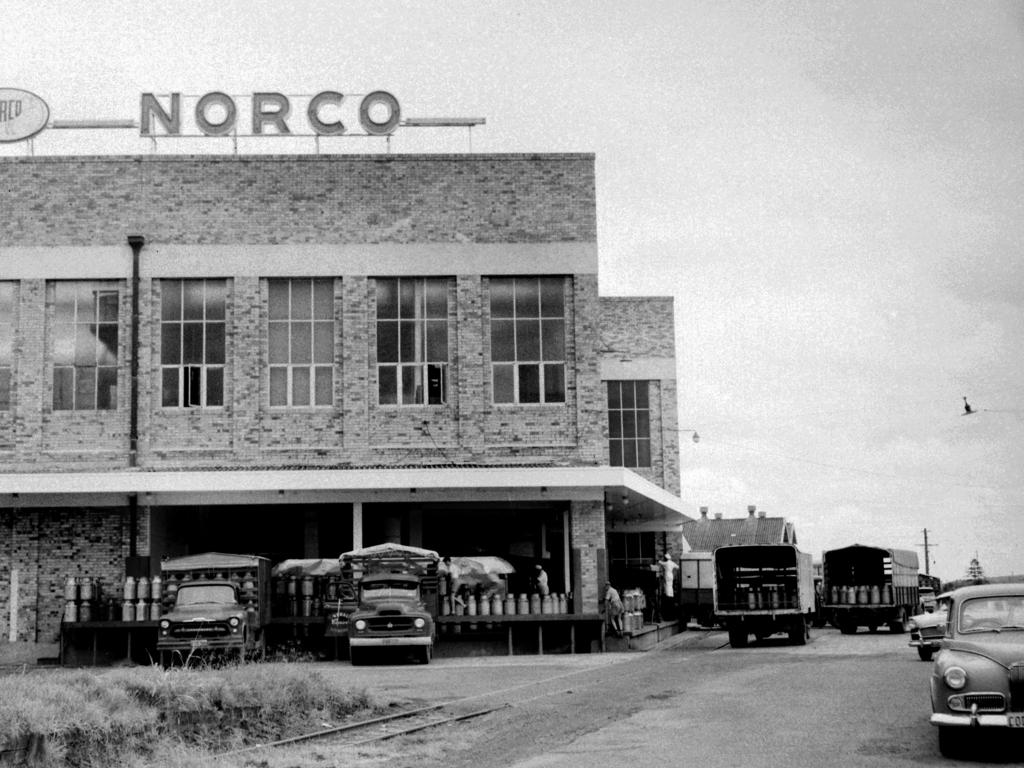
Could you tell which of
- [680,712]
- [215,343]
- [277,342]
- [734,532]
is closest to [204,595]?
[215,343]

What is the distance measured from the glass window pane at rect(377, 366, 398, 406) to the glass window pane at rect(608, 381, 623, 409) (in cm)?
2164

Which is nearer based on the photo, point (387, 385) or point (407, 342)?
point (387, 385)

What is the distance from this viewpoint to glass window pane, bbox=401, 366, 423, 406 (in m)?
34.4

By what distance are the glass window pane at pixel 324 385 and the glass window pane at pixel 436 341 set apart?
8.05 feet

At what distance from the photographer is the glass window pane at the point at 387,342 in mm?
34594

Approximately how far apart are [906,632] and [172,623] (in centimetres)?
2523

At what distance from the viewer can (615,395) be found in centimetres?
5525

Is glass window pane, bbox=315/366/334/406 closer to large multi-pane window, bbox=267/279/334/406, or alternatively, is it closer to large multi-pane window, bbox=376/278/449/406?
large multi-pane window, bbox=267/279/334/406

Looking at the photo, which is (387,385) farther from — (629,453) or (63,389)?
(629,453)

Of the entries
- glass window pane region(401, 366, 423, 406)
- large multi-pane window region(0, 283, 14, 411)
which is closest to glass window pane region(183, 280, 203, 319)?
large multi-pane window region(0, 283, 14, 411)

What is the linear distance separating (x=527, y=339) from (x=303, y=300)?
557 centimetres

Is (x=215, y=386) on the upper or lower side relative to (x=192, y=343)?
lower

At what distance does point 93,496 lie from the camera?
32750 millimetres

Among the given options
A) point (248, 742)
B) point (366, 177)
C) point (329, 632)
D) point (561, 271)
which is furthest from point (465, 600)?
point (248, 742)
